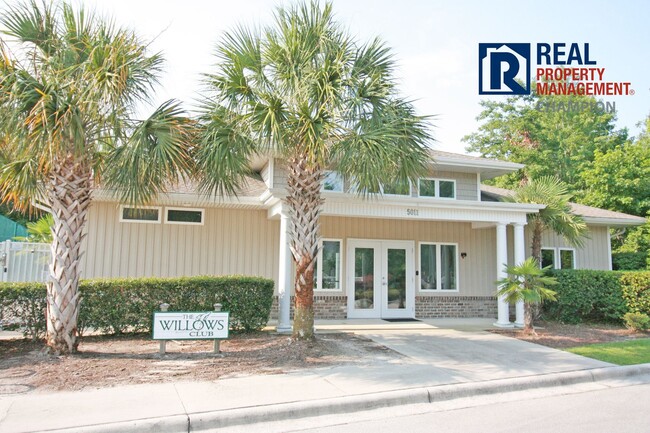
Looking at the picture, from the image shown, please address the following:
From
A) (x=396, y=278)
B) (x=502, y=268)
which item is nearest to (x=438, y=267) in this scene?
(x=396, y=278)

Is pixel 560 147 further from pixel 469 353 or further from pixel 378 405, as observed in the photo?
pixel 378 405

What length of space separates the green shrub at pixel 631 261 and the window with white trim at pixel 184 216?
762 inches

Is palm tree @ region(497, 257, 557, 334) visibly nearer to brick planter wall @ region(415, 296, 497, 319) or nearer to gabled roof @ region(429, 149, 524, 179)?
brick planter wall @ region(415, 296, 497, 319)

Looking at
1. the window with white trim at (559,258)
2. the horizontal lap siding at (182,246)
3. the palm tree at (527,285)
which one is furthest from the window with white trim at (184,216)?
the window with white trim at (559,258)

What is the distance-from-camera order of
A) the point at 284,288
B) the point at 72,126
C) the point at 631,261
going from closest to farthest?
the point at 72,126 < the point at 284,288 < the point at 631,261

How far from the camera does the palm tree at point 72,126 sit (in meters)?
6.80

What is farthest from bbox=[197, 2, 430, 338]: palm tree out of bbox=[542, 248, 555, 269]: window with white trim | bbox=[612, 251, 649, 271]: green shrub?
bbox=[612, 251, 649, 271]: green shrub

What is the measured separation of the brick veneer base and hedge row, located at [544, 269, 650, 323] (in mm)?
2117

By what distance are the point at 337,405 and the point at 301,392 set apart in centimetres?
62

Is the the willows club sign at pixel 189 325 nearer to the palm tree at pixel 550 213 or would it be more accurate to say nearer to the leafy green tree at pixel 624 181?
the palm tree at pixel 550 213

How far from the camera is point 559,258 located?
1644cm

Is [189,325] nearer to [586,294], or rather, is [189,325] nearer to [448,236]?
[448,236]

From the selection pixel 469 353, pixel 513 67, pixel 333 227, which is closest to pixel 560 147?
pixel 513 67

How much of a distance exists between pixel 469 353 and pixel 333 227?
19.5ft
